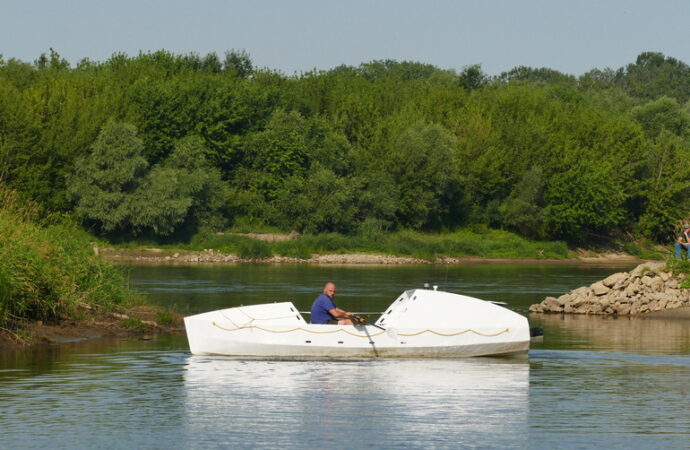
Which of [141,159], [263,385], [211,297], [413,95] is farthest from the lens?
[413,95]

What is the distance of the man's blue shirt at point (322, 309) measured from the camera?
100 feet

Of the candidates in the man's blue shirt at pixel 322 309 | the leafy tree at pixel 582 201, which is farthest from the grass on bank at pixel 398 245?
the man's blue shirt at pixel 322 309

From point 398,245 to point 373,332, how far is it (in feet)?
233

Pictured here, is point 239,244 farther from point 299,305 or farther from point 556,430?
point 556,430

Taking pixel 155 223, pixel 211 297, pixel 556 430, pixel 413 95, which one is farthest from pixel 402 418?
pixel 413 95

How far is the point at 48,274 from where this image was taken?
3262 cm

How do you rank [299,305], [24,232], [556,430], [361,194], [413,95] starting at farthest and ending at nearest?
[413,95]
[361,194]
[299,305]
[24,232]
[556,430]

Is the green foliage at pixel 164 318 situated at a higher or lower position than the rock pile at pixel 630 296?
lower

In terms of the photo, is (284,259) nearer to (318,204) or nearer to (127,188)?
(318,204)

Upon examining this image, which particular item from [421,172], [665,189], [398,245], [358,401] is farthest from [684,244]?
[665,189]

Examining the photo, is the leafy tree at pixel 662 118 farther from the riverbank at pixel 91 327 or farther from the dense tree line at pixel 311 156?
the riverbank at pixel 91 327

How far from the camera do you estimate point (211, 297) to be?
5244 centimetres

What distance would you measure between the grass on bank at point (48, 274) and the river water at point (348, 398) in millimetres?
1512

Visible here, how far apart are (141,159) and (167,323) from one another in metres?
57.4
